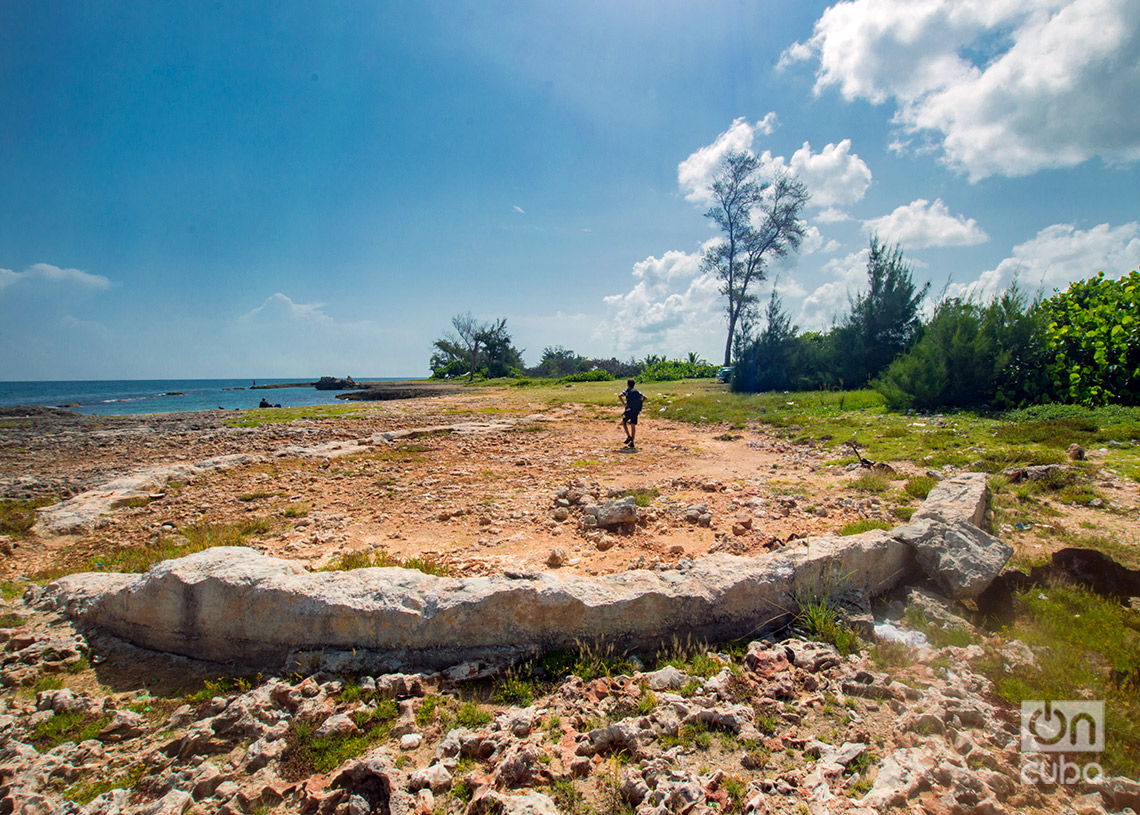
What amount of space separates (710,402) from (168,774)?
1821 centimetres

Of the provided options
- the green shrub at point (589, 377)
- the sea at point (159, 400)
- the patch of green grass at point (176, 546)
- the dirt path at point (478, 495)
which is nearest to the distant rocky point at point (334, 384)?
the sea at point (159, 400)

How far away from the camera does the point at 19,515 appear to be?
22.6 feet

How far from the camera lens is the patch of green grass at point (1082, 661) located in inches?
101

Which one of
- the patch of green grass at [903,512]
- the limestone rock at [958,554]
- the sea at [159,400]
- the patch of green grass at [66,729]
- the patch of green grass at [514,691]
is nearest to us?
the patch of green grass at [66,729]

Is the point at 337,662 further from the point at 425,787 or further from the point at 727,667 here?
the point at 727,667

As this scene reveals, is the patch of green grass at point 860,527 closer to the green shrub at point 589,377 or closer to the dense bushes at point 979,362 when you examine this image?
the dense bushes at point 979,362

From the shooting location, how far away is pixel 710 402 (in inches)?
746

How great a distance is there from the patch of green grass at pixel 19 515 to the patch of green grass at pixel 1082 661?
10556mm

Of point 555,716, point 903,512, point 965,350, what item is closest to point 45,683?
point 555,716

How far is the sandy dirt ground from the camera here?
5.49 metres

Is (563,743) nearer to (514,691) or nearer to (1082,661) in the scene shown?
(514,691)

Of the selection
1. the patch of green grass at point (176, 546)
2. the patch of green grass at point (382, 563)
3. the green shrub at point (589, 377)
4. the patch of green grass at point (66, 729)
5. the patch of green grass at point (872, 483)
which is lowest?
the patch of green grass at point (66, 729)

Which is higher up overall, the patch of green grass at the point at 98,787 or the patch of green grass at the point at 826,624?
the patch of green grass at the point at 826,624

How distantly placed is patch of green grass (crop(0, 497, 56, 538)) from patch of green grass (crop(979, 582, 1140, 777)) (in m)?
10.6
